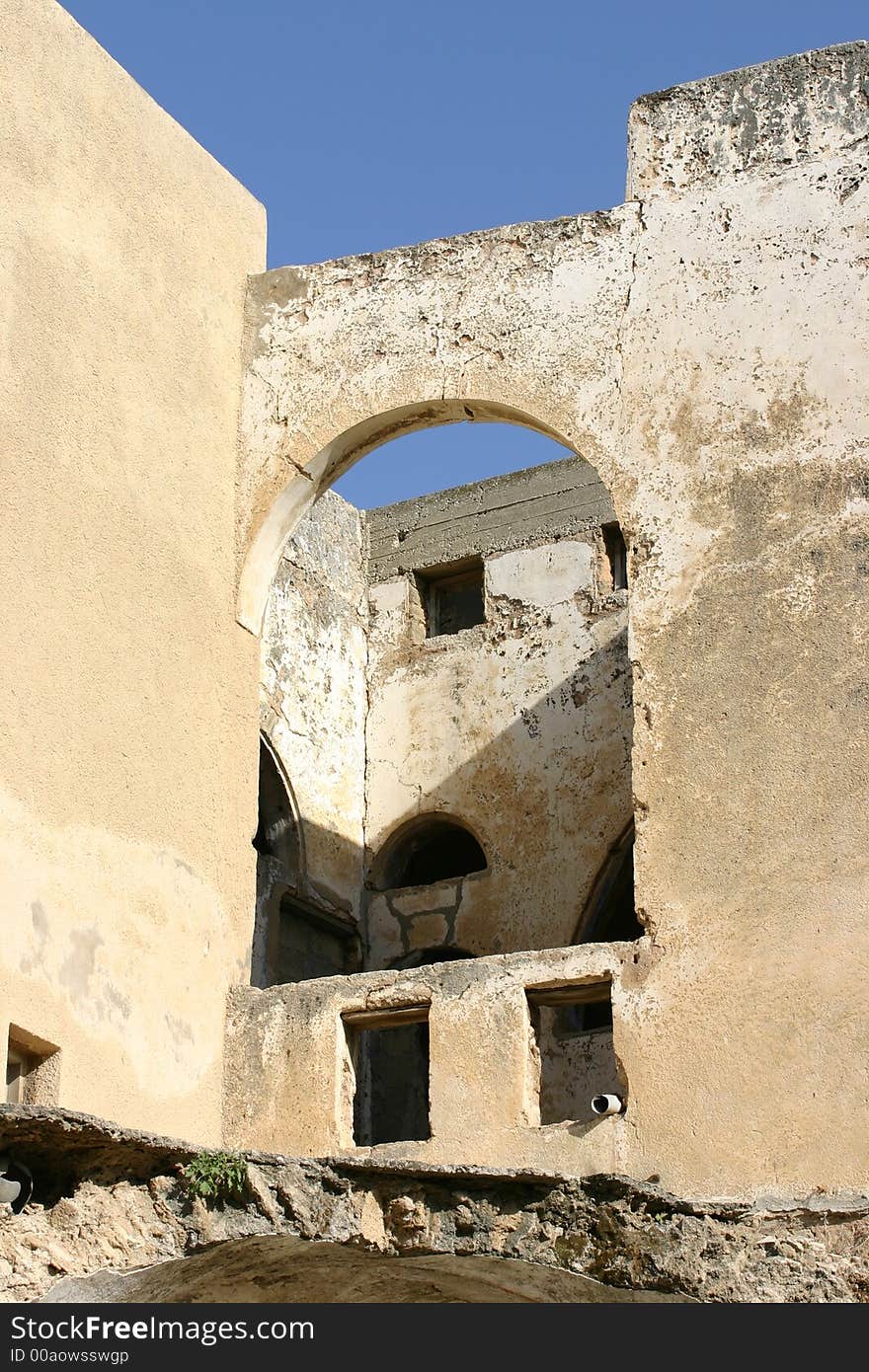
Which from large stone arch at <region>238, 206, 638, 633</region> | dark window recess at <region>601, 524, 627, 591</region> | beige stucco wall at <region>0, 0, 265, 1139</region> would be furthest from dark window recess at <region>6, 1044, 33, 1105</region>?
dark window recess at <region>601, 524, 627, 591</region>

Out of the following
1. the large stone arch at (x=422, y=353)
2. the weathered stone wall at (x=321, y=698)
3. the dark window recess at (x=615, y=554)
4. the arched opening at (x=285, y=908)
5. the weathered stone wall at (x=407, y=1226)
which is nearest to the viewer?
the weathered stone wall at (x=407, y=1226)

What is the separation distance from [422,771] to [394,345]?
3.95m

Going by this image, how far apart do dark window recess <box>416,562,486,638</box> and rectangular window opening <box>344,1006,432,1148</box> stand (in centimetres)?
301

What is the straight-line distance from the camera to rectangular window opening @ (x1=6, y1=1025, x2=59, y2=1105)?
31.4 feet

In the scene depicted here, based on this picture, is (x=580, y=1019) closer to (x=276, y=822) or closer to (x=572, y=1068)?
(x=572, y=1068)

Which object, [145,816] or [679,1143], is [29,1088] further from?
[679,1143]

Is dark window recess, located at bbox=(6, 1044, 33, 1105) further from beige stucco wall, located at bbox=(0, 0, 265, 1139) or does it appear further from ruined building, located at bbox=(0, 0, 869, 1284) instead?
beige stucco wall, located at bbox=(0, 0, 265, 1139)

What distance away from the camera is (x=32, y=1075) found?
379 inches

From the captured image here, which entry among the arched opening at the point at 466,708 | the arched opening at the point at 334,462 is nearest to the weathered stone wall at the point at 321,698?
the arched opening at the point at 466,708

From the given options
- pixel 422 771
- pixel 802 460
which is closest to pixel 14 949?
pixel 802 460

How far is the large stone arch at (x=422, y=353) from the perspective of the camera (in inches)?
451

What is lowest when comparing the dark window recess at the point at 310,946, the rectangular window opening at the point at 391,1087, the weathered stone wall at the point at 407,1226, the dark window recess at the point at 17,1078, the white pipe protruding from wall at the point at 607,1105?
the weathered stone wall at the point at 407,1226

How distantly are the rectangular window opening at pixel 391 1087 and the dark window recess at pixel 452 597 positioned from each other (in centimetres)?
301

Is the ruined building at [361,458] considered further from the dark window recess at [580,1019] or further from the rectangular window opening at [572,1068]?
the dark window recess at [580,1019]
